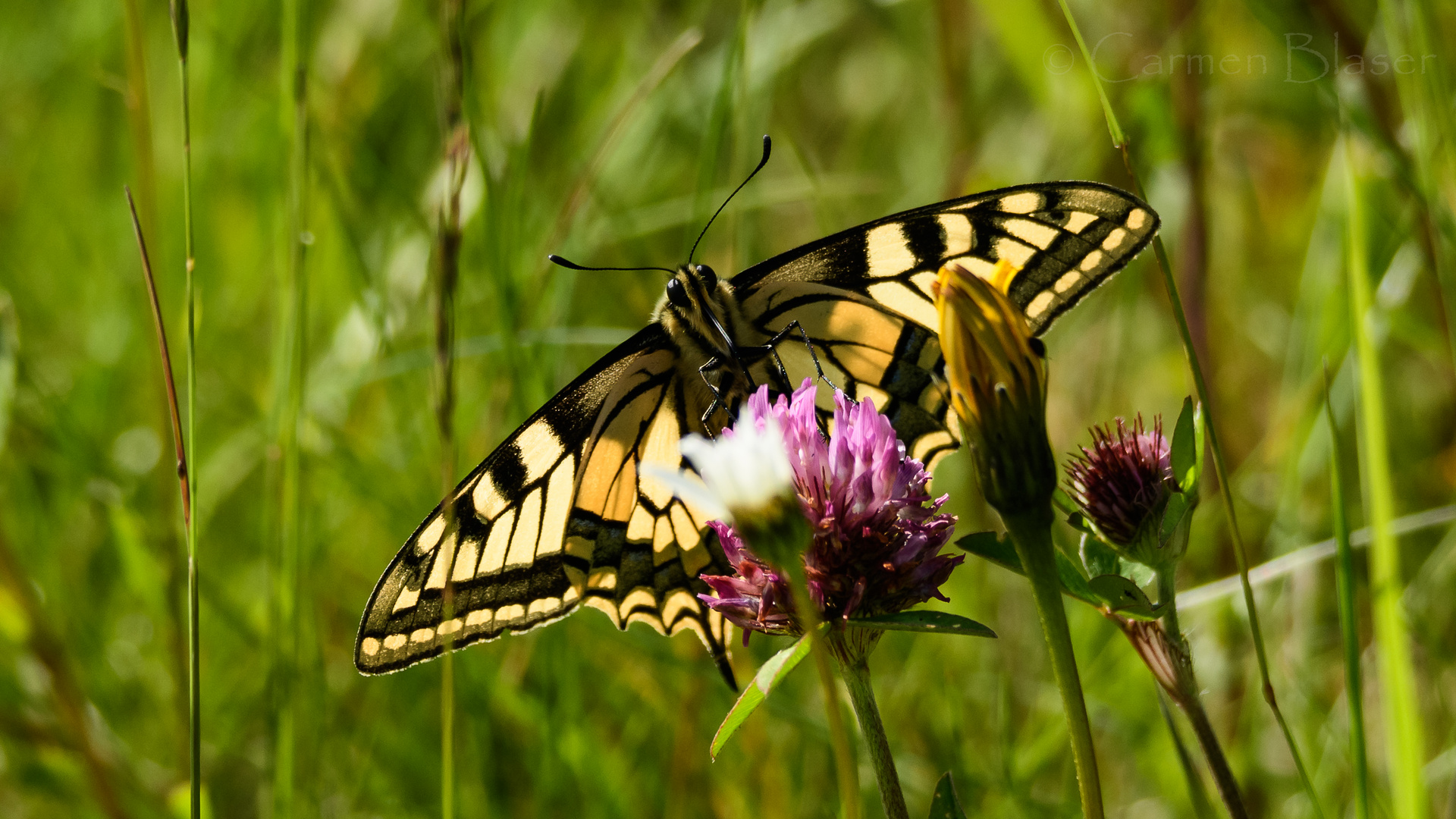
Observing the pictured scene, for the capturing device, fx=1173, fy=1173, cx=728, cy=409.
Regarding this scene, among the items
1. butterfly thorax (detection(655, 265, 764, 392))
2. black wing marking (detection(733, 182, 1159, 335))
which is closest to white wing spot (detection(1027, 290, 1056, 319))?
black wing marking (detection(733, 182, 1159, 335))

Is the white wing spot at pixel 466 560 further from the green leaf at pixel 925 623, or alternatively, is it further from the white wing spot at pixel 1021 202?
the white wing spot at pixel 1021 202

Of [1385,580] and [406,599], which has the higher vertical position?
[406,599]

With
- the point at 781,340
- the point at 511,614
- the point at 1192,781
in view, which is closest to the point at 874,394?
the point at 781,340

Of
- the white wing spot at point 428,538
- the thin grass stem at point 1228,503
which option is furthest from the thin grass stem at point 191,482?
the thin grass stem at point 1228,503

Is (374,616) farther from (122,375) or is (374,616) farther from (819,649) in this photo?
(122,375)

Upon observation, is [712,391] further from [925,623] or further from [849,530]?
[925,623]

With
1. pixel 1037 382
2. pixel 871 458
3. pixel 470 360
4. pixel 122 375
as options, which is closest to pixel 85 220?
pixel 122 375
